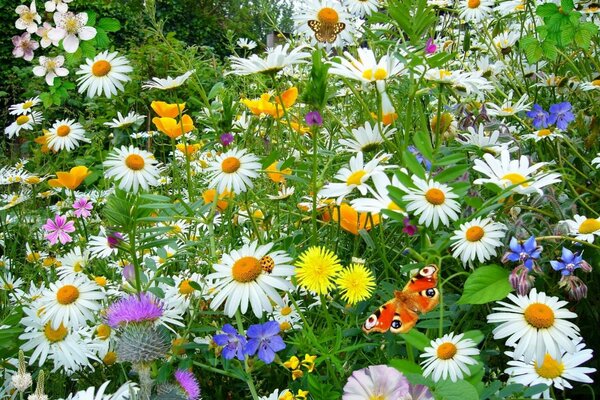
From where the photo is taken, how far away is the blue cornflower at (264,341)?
1.05 m

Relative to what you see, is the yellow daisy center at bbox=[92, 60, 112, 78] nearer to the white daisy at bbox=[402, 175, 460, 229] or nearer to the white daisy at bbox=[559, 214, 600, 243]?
the white daisy at bbox=[402, 175, 460, 229]

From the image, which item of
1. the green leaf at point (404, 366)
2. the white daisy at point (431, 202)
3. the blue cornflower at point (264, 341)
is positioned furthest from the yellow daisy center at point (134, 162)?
the green leaf at point (404, 366)

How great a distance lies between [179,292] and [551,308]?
2.22 feet

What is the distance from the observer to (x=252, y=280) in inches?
41.1

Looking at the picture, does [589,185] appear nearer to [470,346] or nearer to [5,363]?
[470,346]

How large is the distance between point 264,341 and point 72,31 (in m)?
0.98

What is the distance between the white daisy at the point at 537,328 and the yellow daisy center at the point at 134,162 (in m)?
0.77

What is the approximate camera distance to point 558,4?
5.90 feet

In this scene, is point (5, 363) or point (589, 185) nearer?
point (5, 363)

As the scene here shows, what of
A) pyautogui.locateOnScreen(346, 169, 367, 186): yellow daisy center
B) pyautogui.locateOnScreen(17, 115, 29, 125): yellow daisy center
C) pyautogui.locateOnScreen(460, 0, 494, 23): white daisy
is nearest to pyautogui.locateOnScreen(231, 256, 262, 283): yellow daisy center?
pyautogui.locateOnScreen(346, 169, 367, 186): yellow daisy center

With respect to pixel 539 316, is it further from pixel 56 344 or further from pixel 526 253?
pixel 56 344

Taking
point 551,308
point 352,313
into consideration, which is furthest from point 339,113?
point 551,308

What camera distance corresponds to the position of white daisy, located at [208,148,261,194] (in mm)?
1287

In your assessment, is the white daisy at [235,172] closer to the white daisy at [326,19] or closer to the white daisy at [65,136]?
the white daisy at [326,19]
